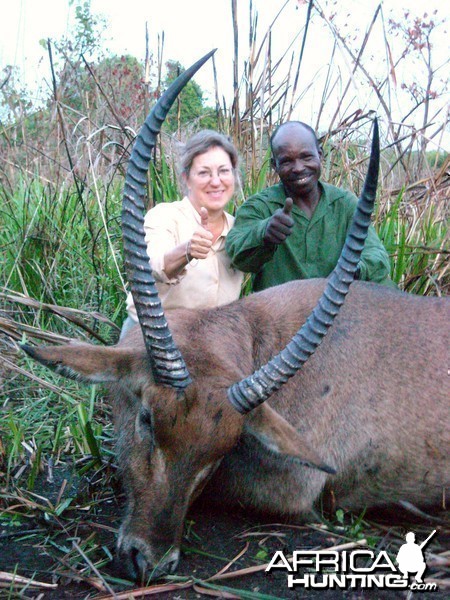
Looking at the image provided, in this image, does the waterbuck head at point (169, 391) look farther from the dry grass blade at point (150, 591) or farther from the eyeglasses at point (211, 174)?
the eyeglasses at point (211, 174)

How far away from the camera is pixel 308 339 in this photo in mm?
3713

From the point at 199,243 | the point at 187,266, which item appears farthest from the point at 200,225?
the point at 199,243

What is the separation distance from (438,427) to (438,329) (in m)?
0.61

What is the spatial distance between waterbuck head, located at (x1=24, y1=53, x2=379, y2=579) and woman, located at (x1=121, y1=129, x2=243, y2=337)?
4.68 ft

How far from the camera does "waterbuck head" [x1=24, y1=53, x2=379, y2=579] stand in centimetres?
342

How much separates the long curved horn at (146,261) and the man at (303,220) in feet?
5.98

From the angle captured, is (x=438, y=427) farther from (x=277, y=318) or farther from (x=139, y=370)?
(x=139, y=370)

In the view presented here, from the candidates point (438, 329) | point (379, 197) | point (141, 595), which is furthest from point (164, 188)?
point (141, 595)

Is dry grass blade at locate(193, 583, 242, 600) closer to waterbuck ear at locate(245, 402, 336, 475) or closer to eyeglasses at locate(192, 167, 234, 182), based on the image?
waterbuck ear at locate(245, 402, 336, 475)

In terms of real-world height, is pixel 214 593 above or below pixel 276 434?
below

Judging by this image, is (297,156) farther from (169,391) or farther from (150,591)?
(150,591)

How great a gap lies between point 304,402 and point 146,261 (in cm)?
126

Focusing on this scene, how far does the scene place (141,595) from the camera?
133 inches

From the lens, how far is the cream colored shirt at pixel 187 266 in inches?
211
